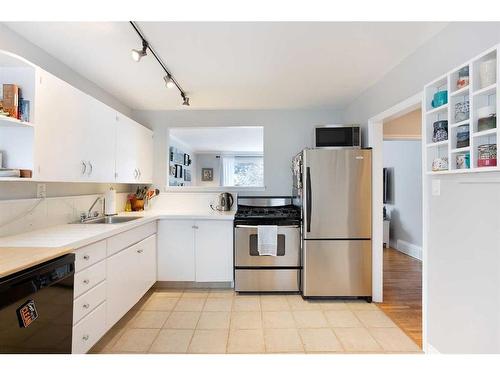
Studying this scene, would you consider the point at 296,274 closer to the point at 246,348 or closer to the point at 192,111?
the point at 246,348

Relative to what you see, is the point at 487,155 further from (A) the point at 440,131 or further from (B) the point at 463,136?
(A) the point at 440,131

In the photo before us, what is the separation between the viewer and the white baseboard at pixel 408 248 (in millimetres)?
4434

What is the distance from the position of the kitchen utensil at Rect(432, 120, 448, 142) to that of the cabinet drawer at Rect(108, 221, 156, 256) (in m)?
2.42

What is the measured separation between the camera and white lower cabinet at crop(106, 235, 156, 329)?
208 cm

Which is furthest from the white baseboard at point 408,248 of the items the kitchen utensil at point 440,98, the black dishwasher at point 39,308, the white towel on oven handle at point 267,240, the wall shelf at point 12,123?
the wall shelf at point 12,123

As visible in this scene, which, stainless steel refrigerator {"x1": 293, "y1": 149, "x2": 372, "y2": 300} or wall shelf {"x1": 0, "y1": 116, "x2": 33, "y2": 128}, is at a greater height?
wall shelf {"x1": 0, "y1": 116, "x2": 33, "y2": 128}

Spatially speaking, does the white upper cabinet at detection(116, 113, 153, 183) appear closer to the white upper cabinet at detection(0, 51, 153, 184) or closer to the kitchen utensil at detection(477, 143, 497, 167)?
the white upper cabinet at detection(0, 51, 153, 184)

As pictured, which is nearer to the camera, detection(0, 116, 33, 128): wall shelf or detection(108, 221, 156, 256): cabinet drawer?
detection(0, 116, 33, 128): wall shelf

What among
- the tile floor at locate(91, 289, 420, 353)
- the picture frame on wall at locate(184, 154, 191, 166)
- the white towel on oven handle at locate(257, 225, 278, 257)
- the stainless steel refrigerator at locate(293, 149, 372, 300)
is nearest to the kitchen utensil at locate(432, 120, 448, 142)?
the stainless steel refrigerator at locate(293, 149, 372, 300)

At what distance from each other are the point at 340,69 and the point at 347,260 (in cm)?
192

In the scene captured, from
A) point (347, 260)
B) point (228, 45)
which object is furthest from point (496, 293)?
point (228, 45)

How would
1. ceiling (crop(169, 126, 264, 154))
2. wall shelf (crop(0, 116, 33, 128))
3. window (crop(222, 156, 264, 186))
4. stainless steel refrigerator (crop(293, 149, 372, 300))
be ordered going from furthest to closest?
window (crop(222, 156, 264, 186))
ceiling (crop(169, 126, 264, 154))
stainless steel refrigerator (crop(293, 149, 372, 300))
wall shelf (crop(0, 116, 33, 128))

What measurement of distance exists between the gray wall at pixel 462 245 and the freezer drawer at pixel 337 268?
38.8 inches

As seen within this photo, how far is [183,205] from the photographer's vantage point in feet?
12.4
